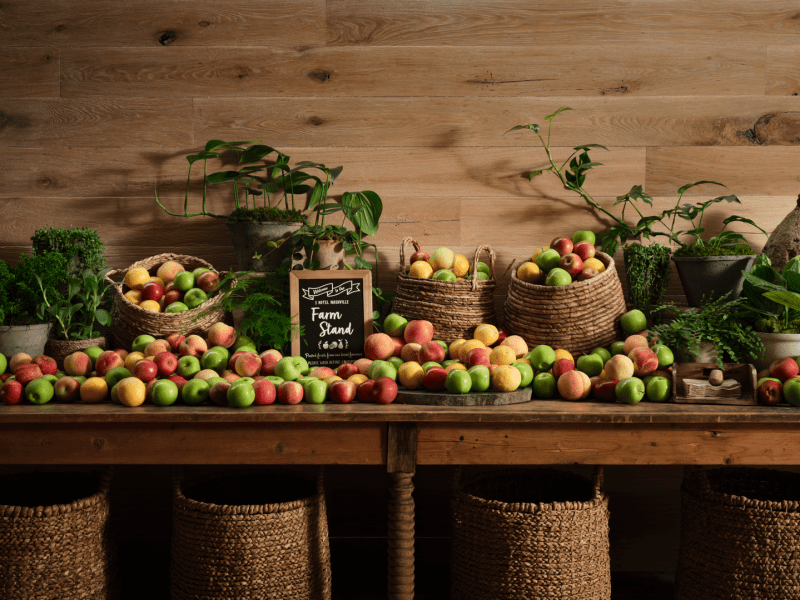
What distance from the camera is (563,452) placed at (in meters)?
1.46

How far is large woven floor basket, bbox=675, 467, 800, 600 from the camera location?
1.50 meters

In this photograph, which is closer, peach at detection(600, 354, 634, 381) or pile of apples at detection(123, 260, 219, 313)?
peach at detection(600, 354, 634, 381)

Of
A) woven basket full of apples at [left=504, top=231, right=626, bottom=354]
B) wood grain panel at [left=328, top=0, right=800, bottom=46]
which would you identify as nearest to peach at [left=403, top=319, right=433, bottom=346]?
woven basket full of apples at [left=504, top=231, right=626, bottom=354]

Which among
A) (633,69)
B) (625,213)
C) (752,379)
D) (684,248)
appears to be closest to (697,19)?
(633,69)

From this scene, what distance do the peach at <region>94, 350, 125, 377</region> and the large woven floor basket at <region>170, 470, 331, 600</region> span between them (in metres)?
0.38

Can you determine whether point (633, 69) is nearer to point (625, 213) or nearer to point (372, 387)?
point (625, 213)

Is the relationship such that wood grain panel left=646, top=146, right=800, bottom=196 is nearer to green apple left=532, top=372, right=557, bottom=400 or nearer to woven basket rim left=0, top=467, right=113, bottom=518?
green apple left=532, top=372, right=557, bottom=400

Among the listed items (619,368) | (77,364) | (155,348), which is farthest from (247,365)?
(619,368)

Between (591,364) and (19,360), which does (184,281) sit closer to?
(19,360)

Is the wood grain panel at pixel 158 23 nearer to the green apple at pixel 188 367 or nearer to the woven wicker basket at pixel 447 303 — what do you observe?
the woven wicker basket at pixel 447 303

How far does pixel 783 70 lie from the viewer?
2086mm

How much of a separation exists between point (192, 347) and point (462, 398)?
2.64 ft

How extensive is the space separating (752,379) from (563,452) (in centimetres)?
54

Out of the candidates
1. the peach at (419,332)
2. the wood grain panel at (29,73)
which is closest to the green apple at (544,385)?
the peach at (419,332)
